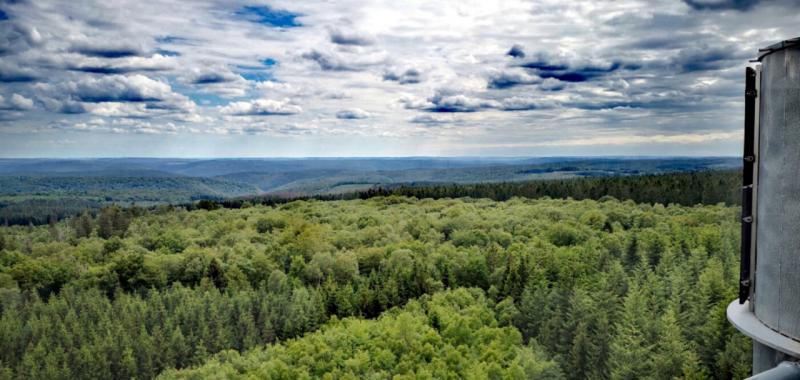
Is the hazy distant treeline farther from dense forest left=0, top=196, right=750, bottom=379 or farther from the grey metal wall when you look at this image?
the grey metal wall

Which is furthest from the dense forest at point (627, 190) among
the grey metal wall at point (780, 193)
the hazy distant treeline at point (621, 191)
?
the grey metal wall at point (780, 193)

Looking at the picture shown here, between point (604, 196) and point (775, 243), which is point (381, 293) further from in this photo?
point (604, 196)

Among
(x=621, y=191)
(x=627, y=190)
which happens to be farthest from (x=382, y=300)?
(x=621, y=191)

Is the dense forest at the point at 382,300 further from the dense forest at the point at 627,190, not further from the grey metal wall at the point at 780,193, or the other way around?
the grey metal wall at the point at 780,193

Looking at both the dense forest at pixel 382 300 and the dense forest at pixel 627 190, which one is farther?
the dense forest at pixel 627 190

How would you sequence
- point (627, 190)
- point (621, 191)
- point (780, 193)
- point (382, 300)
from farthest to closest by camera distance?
point (621, 191), point (627, 190), point (382, 300), point (780, 193)

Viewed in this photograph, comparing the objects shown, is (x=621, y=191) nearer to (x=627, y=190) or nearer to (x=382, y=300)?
(x=627, y=190)
